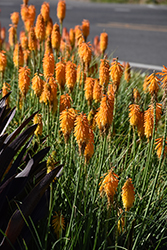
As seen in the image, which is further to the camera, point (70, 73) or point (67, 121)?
point (70, 73)

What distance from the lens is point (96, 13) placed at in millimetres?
12844

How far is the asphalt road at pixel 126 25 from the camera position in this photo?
314 inches

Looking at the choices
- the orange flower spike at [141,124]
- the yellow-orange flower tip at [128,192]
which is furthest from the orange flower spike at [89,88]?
the yellow-orange flower tip at [128,192]

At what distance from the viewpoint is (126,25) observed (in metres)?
11.1

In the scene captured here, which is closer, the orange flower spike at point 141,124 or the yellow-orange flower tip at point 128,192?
the yellow-orange flower tip at point 128,192

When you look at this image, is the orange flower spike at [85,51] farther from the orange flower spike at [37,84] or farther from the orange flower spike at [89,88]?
the orange flower spike at [37,84]

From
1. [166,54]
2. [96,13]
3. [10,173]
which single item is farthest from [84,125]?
[96,13]

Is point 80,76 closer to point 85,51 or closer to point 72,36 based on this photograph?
point 85,51

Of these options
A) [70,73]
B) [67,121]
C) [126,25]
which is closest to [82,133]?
[67,121]

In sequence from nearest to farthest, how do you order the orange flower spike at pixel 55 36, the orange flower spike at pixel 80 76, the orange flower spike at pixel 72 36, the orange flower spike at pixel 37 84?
the orange flower spike at pixel 37 84 < the orange flower spike at pixel 80 76 < the orange flower spike at pixel 55 36 < the orange flower spike at pixel 72 36

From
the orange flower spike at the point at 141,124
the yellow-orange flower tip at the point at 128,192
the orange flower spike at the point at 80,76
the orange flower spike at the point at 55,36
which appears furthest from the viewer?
the orange flower spike at the point at 55,36

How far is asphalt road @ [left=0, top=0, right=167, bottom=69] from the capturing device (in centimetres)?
799

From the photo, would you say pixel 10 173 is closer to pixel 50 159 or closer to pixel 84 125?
pixel 50 159

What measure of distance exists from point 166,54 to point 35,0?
29.5 ft
